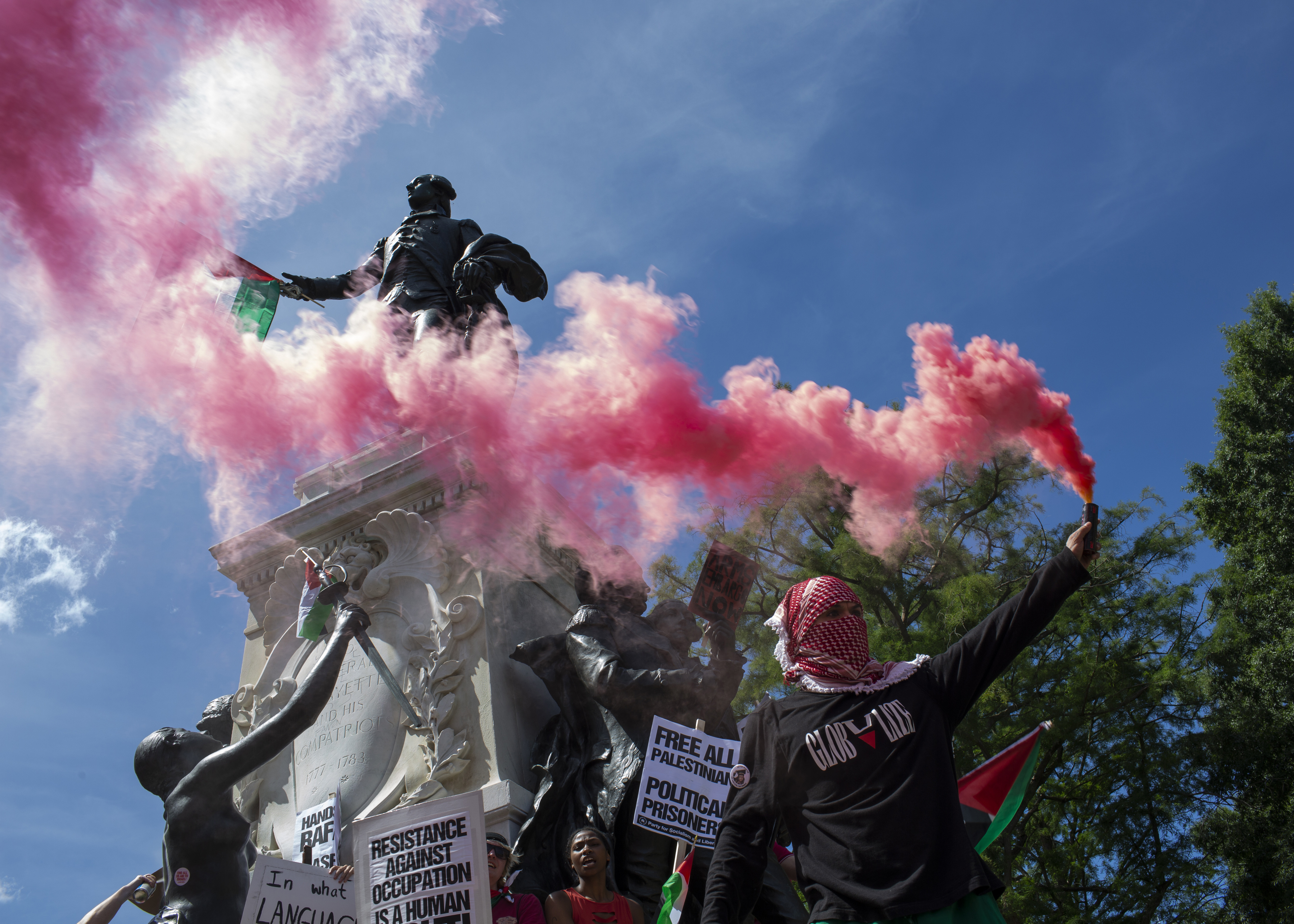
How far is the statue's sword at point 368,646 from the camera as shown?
20.0 feet

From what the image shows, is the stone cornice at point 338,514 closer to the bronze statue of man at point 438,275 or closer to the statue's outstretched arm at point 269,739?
the bronze statue of man at point 438,275

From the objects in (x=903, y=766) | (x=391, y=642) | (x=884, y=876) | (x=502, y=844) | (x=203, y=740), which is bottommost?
(x=884, y=876)

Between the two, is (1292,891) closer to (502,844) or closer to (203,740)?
(502,844)

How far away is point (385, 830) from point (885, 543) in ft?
19.6

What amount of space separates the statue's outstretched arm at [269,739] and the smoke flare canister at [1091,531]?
3.58m

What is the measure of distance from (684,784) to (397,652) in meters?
2.38

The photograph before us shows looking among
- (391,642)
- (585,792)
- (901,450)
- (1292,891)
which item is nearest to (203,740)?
(391,642)

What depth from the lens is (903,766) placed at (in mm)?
3043

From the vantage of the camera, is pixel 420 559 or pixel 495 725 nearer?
pixel 495 725

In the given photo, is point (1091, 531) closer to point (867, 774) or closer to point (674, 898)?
point (867, 774)

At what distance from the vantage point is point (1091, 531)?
10.4 feet

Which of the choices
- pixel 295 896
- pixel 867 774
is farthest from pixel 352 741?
pixel 867 774

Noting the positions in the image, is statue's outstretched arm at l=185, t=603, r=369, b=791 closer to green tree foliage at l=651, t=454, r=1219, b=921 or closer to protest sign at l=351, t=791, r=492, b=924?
protest sign at l=351, t=791, r=492, b=924

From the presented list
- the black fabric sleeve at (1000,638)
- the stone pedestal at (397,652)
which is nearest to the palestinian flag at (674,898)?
the black fabric sleeve at (1000,638)
